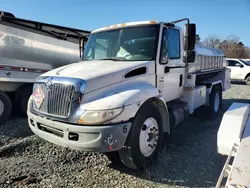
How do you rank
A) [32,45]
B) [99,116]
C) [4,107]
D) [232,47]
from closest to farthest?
[99,116]
[4,107]
[32,45]
[232,47]

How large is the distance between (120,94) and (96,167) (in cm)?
132

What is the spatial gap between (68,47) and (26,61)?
1472mm

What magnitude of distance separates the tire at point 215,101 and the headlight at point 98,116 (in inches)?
172

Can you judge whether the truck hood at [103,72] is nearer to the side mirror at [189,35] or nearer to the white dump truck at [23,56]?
A: the side mirror at [189,35]

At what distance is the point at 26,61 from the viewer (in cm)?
647

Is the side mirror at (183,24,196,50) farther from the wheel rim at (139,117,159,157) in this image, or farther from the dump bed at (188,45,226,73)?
the wheel rim at (139,117,159,157)

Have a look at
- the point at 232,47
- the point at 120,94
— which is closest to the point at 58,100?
the point at 120,94

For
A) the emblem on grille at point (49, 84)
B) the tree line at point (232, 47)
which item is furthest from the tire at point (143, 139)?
the tree line at point (232, 47)

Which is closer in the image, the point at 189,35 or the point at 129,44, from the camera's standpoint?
the point at 129,44

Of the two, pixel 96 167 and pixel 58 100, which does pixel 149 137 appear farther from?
pixel 58 100

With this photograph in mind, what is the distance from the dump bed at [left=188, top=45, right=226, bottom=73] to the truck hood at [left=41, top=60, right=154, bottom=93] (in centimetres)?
201

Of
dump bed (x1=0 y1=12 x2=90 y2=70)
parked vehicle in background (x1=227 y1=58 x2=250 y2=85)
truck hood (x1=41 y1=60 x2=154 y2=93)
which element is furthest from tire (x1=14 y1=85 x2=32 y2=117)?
parked vehicle in background (x1=227 y1=58 x2=250 y2=85)

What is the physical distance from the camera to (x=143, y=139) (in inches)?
136

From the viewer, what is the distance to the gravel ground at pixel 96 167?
3256 millimetres
